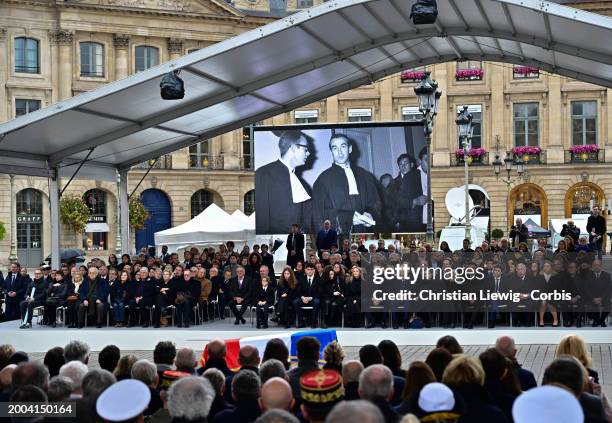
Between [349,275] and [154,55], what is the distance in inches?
1516

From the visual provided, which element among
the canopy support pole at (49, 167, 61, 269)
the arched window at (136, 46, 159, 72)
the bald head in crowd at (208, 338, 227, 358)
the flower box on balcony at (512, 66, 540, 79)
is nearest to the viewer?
the bald head in crowd at (208, 338, 227, 358)

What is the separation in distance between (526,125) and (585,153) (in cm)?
358

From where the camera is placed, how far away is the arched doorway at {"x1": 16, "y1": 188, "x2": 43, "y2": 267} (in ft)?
169

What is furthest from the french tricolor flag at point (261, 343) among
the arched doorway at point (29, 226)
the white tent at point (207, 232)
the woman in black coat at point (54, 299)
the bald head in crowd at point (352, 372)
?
the arched doorway at point (29, 226)

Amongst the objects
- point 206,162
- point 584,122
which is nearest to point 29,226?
point 206,162

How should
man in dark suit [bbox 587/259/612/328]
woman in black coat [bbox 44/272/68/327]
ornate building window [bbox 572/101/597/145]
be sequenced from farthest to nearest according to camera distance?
1. ornate building window [bbox 572/101/597/145]
2. woman in black coat [bbox 44/272/68/327]
3. man in dark suit [bbox 587/259/612/328]

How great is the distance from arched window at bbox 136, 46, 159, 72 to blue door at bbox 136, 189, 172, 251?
7193 millimetres

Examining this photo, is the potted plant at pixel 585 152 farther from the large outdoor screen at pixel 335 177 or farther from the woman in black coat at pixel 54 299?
the woman in black coat at pixel 54 299

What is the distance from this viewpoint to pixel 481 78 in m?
54.1

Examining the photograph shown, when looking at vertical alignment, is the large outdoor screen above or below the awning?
above

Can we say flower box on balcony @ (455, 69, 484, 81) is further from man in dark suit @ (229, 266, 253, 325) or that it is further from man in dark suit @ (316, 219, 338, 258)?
man in dark suit @ (229, 266, 253, 325)

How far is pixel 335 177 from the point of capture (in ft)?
81.2

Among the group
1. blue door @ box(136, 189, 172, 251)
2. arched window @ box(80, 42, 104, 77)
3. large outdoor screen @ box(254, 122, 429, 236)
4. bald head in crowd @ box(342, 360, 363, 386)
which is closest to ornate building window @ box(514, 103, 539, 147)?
blue door @ box(136, 189, 172, 251)

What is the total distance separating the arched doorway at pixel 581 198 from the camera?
53384 mm
